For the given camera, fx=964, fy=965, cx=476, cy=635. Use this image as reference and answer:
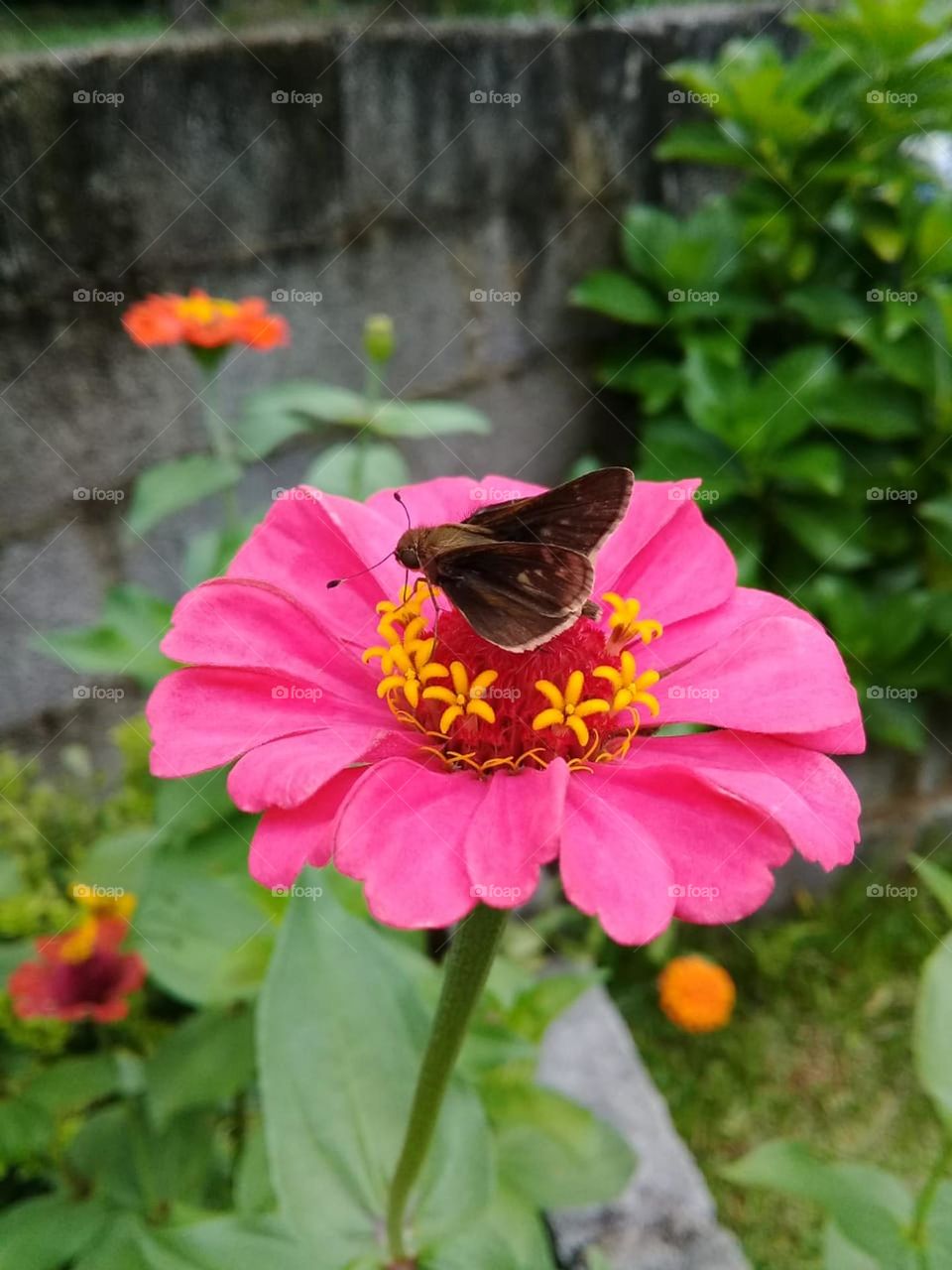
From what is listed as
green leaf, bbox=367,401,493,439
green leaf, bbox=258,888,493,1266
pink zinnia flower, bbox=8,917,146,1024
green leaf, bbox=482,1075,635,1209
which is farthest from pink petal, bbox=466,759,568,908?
green leaf, bbox=367,401,493,439

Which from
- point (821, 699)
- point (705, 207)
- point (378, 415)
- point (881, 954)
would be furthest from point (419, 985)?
point (705, 207)

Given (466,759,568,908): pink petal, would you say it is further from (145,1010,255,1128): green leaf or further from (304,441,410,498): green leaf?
(304,441,410,498): green leaf

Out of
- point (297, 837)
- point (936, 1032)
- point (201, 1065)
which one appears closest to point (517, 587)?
point (297, 837)

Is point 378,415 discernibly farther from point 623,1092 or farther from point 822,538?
point 623,1092

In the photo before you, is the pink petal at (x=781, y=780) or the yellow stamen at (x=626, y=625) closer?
the pink petal at (x=781, y=780)

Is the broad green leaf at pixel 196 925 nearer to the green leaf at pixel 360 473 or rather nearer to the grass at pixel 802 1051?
the green leaf at pixel 360 473

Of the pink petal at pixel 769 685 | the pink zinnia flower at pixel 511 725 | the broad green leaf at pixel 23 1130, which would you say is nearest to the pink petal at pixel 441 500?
the pink zinnia flower at pixel 511 725
